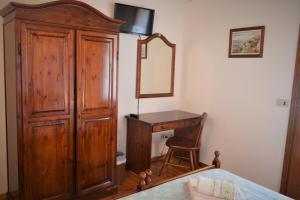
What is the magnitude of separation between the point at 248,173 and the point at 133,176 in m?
1.51

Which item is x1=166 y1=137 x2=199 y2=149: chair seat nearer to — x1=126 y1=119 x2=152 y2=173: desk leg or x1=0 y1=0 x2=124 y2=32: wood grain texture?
x1=126 y1=119 x2=152 y2=173: desk leg

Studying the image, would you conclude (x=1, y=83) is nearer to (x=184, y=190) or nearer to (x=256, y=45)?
(x=184, y=190)

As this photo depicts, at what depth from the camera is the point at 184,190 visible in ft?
5.82

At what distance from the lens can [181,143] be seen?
3.40 metres

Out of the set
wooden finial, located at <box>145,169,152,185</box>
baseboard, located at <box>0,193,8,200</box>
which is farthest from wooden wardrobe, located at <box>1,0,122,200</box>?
wooden finial, located at <box>145,169,152,185</box>

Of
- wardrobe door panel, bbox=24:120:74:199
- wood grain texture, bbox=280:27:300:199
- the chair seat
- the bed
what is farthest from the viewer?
the chair seat

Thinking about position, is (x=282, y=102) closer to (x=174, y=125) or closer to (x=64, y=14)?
(x=174, y=125)

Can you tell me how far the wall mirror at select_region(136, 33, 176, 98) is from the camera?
355cm

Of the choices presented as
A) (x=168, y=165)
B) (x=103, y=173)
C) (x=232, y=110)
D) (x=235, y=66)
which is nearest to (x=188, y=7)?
(x=235, y=66)

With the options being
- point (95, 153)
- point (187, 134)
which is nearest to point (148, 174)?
point (95, 153)

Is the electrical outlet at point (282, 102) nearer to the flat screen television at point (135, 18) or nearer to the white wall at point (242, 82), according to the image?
the white wall at point (242, 82)

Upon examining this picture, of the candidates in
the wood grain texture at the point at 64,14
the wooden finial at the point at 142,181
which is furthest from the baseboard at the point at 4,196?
the wood grain texture at the point at 64,14

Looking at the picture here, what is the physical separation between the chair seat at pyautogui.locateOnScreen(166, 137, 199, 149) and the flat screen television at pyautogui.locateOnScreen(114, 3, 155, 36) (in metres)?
1.56

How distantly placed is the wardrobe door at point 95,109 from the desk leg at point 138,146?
0.57 metres
